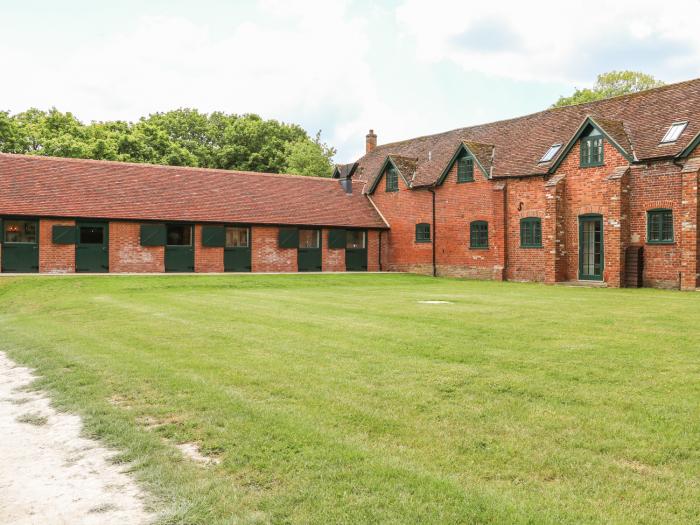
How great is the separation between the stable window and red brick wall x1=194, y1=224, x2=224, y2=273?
16.2 meters

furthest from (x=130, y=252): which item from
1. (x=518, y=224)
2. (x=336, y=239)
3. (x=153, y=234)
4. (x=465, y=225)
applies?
(x=518, y=224)

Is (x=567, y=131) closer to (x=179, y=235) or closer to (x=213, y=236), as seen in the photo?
(x=213, y=236)

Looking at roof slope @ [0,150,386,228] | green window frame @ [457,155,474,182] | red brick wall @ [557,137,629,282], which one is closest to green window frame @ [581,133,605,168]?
red brick wall @ [557,137,629,282]

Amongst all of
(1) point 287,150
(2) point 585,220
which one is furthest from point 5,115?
(2) point 585,220

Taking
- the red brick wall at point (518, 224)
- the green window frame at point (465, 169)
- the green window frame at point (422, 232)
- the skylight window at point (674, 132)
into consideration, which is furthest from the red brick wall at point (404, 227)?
the skylight window at point (674, 132)

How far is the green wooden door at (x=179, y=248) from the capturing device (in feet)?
86.3

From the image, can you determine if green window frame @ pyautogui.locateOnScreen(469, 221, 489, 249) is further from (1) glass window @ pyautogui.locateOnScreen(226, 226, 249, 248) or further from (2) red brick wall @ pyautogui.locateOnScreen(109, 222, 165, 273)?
(2) red brick wall @ pyautogui.locateOnScreen(109, 222, 165, 273)

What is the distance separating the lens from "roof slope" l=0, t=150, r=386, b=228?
24453mm

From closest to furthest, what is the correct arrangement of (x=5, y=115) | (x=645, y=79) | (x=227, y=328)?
1. (x=227, y=328)
2. (x=5, y=115)
3. (x=645, y=79)

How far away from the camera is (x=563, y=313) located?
12094 millimetres

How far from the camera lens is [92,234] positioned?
81.6ft

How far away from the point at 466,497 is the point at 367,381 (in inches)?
114

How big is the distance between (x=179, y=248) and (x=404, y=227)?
11.8m

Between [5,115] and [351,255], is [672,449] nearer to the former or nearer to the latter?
[351,255]
